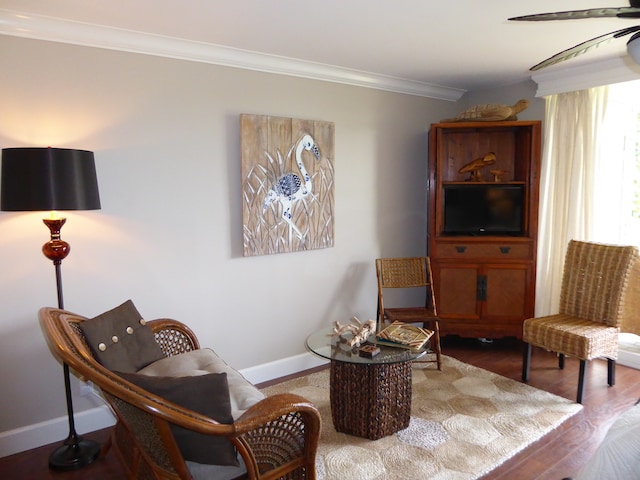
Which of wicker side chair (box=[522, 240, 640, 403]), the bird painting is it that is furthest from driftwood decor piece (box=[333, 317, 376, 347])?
wicker side chair (box=[522, 240, 640, 403])

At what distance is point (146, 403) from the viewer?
4.32 feet

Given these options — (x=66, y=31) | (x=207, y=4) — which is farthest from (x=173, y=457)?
(x=66, y=31)

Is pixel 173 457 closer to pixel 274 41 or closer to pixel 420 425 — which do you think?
pixel 420 425

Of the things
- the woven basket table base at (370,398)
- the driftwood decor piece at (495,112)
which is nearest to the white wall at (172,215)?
the driftwood decor piece at (495,112)

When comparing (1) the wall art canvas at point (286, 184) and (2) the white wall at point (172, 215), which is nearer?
(2) the white wall at point (172, 215)

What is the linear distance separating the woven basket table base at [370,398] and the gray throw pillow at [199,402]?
1.02 metres

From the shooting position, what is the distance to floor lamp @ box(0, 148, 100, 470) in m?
2.03

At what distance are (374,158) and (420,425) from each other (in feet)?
7.07

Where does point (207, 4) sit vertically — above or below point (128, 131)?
above

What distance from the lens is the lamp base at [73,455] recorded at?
230 centimetres

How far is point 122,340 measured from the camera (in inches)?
82.1

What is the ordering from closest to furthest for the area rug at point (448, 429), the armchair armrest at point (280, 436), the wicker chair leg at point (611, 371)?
the armchair armrest at point (280, 436) < the area rug at point (448, 429) < the wicker chair leg at point (611, 371)

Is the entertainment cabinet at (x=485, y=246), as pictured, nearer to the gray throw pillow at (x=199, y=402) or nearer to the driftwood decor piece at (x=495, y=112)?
the driftwood decor piece at (x=495, y=112)

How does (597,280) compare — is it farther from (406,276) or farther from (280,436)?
(280,436)
